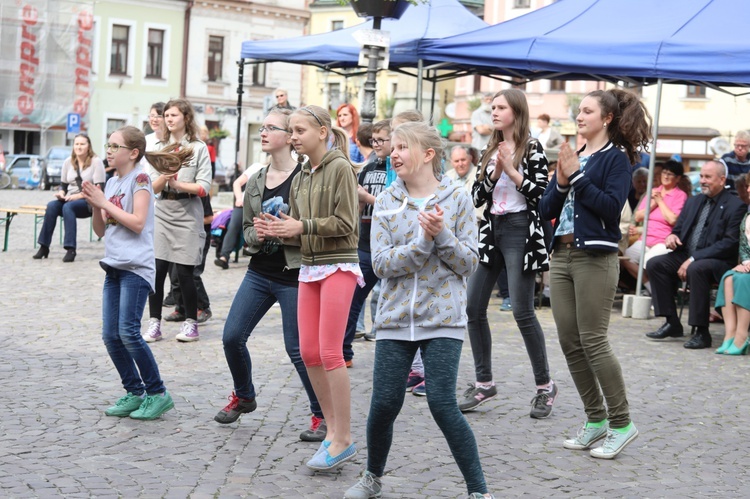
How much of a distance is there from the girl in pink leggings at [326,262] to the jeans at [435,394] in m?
0.49

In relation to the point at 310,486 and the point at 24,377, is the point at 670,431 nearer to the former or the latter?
the point at 310,486

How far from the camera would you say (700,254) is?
1080cm

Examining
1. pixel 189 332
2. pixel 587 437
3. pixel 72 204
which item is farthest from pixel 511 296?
pixel 72 204

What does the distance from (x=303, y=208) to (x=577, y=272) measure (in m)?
1.48

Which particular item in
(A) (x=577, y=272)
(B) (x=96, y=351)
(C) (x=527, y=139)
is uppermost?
(C) (x=527, y=139)

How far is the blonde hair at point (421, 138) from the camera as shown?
5.01 m

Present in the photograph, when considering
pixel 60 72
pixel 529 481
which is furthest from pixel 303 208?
pixel 60 72

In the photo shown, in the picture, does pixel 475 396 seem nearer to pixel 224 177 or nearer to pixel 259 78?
pixel 224 177

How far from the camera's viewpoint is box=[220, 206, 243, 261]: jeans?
14.8 metres

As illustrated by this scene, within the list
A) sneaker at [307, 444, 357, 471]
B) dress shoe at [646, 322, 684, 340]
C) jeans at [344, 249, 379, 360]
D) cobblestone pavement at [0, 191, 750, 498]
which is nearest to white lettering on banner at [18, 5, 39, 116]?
cobblestone pavement at [0, 191, 750, 498]

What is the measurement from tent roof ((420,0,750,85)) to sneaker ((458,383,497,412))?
191 inches

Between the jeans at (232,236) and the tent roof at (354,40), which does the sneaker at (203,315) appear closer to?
the jeans at (232,236)

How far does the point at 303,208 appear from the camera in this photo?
5617 mm

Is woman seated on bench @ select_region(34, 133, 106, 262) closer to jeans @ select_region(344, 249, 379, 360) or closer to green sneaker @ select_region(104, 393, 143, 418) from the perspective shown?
jeans @ select_region(344, 249, 379, 360)
